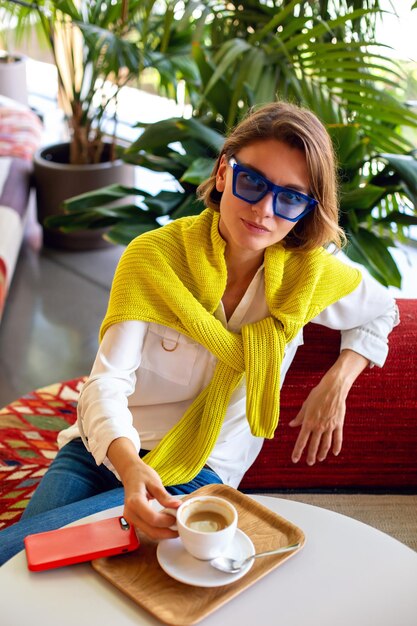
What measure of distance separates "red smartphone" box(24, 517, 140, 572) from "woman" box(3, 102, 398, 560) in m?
0.21

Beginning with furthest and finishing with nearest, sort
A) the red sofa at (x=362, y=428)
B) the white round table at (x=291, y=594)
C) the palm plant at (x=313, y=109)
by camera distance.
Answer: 1. the palm plant at (x=313, y=109)
2. the red sofa at (x=362, y=428)
3. the white round table at (x=291, y=594)

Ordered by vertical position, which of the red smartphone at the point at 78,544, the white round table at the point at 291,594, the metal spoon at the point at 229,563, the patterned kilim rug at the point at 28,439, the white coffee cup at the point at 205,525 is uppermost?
the white coffee cup at the point at 205,525

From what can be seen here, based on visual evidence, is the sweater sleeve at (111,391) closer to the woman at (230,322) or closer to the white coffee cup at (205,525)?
the woman at (230,322)

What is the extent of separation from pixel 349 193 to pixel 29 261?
199 centimetres

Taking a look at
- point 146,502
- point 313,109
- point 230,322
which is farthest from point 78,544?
point 313,109

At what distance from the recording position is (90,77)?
3680mm

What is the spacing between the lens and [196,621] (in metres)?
0.97

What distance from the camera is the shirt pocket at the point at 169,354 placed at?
4.89 feet

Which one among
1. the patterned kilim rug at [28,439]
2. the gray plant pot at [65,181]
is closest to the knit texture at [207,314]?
the patterned kilim rug at [28,439]

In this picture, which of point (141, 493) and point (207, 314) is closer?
point (141, 493)

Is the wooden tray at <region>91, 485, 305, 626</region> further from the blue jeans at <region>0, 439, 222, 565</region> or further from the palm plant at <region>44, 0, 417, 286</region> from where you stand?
the palm plant at <region>44, 0, 417, 286</region>

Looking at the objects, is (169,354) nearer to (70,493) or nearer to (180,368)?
(180,368)

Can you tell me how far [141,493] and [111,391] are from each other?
24 cm

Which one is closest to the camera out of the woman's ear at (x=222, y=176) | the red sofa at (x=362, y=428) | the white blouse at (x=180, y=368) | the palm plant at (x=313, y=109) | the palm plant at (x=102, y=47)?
the white blouse at (x=180, y=368)
